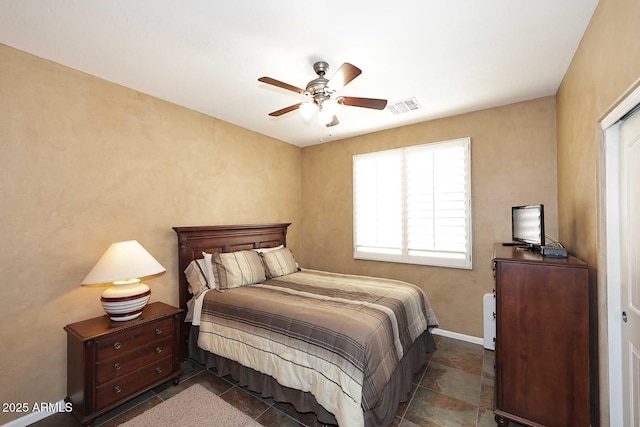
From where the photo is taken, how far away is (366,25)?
5.82 ft

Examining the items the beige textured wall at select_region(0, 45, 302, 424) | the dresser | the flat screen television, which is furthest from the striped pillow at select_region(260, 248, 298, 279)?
the flat screen television

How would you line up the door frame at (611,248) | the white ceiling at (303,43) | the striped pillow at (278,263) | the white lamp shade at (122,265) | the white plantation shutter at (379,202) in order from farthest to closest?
the white plantation shutter at (379,202) < the striped pillow at (278,263) < the white lamp shade at (122,265) < the white ceiling at (303,43) < the door frame at (611,248)

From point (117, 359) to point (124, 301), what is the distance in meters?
0.43

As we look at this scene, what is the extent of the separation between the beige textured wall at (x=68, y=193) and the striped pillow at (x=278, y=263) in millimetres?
917

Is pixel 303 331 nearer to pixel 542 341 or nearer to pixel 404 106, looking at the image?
pixel 542 341

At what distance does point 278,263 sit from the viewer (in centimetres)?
344

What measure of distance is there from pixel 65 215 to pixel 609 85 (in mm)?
3864

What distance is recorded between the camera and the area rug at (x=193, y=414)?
1.98 m

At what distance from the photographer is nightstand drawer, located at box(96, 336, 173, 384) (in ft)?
6.61

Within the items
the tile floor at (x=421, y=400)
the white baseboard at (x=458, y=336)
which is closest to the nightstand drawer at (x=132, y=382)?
the tile floor at (x=421, y=400)

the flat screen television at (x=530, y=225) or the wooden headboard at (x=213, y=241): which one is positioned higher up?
the flat screen television at (x=530, y=225)

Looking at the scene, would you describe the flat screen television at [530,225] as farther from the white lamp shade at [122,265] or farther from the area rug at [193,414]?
the white lamp shade at [122,265]

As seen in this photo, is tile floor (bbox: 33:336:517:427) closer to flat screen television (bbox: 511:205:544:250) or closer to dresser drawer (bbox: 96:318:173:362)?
dresser drawer (bbox: 96:318:173:362)

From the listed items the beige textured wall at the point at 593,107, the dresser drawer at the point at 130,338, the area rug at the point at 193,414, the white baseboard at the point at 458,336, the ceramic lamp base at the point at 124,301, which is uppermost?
the beige textured wall at the point at 593,107
